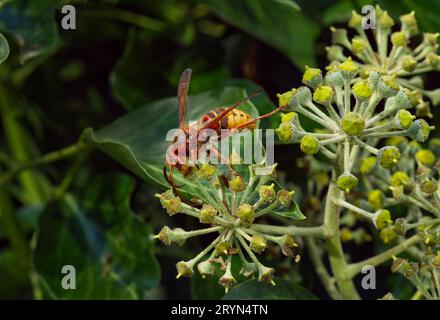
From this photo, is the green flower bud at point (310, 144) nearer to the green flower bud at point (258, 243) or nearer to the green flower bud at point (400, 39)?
the green flower bud at point (258, 243)

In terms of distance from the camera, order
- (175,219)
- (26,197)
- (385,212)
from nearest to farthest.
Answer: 1. (385,212)
2. (175,219)
3. (26,197)

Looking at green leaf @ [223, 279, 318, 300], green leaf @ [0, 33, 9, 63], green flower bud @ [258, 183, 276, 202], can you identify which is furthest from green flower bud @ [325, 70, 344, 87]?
green leaf @ [0, 33, 9, 63]

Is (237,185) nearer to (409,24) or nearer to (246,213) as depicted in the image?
(246,213)

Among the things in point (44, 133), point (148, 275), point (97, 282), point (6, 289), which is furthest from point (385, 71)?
point (6, 289)

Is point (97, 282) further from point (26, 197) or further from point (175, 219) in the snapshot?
point (26, 197)

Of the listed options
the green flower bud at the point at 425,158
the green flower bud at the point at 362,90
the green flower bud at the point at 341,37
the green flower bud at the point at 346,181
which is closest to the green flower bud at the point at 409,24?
the green flower bud at the point at 341,37
